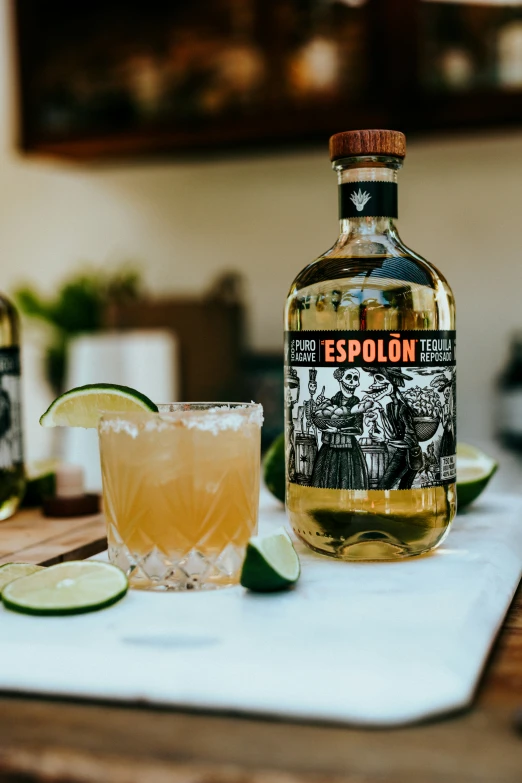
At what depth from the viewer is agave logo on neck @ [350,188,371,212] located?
0.78 m

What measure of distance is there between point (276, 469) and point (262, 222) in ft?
6.97

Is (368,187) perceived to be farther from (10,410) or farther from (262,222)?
(262,222)

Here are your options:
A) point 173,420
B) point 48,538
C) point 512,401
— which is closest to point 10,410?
point 48,538

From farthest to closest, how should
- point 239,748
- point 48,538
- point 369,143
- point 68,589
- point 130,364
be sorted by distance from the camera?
point 130,364 < point 48,538 < point 369,143 < point 68,589 < point 239,748

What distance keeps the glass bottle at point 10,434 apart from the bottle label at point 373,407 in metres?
0.43

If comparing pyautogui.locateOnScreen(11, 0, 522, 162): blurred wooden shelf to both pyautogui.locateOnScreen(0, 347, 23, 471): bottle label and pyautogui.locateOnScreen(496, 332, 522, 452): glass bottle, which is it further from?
pyautogui.locateOnScreen(0, 347, 23, 471): bottle label

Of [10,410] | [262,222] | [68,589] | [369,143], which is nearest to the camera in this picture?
[68,589]

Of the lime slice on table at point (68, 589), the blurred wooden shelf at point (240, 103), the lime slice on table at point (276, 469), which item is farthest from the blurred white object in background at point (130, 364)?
the lime slice on table at point (68, 589)

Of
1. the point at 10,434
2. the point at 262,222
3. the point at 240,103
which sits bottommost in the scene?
the point at 10,434

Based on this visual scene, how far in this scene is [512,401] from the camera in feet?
7.97

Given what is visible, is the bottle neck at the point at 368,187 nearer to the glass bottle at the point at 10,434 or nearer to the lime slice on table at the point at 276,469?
the lime slice on table at the point at 276,469

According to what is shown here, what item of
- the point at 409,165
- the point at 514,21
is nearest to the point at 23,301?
the point at 409,165

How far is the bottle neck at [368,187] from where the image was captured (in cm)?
78

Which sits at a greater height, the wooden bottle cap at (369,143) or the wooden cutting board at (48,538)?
the wooden bottle cap at (369,143)
